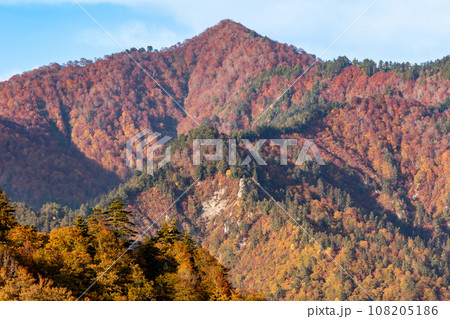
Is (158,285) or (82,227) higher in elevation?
(82,227)

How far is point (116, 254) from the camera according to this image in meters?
75.2

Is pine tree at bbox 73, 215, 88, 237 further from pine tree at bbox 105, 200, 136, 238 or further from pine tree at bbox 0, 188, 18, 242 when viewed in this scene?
pine tree at bbox 0, 188, 18, 242

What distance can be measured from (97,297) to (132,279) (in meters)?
4.65

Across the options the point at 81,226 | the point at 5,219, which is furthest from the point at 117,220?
the point at 5,219

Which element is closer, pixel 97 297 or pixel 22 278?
pixel 22 278

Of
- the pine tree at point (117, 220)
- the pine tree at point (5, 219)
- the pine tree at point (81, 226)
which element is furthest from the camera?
the pine tree at point (117, 220)

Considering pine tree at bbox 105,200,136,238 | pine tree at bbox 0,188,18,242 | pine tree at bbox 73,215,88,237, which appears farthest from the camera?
pine tree at bbox 105,200,136,238

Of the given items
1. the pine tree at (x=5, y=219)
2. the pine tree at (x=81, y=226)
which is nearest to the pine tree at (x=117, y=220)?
the pine tree at (x=81, y=226)

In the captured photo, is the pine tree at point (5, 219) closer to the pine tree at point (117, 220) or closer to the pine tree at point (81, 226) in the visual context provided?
the pine tree at point (81, 226)

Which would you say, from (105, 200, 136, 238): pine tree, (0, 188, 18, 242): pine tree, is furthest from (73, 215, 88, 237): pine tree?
(0, 188, 18, 242): pine tree

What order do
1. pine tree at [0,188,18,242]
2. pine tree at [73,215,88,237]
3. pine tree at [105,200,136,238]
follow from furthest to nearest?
pine tree at [105,200,136,238] → pine tree at [0,188,18,242] → pine tree at [73,215,88,237]
